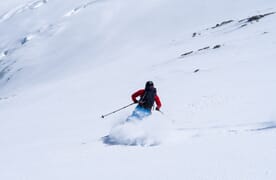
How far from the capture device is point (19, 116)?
2598 cm

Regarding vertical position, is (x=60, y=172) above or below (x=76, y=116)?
above

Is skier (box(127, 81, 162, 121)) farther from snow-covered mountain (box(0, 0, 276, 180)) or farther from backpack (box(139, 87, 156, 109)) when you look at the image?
snow-covered mountain (box(0, 0, 276, 180))

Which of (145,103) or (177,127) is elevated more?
(145,103)

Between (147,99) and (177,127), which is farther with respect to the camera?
(177,127)

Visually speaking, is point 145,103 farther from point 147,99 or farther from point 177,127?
point 177,127

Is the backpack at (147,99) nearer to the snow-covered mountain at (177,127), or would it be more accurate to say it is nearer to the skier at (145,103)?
the skier at (145,103)

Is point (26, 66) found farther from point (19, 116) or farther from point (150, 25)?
point (19, 116)

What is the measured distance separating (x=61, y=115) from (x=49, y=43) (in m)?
107

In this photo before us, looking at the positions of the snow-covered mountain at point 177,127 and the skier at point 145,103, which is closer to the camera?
the snow-covered mountain at point 177,127

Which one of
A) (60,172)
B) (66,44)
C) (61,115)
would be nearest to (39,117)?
(61,115)

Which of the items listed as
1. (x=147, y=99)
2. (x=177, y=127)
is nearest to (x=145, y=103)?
(x=147, y=99)

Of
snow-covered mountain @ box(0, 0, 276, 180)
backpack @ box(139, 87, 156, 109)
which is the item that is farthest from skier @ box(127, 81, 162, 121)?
snow-covered mountain @ box(0, 0, 276, 180)

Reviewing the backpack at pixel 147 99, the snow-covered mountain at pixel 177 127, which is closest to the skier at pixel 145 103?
the backpack at pixel 147 99

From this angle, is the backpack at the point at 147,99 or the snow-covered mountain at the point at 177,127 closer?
the snow-covered mountain at the point at 177,127
